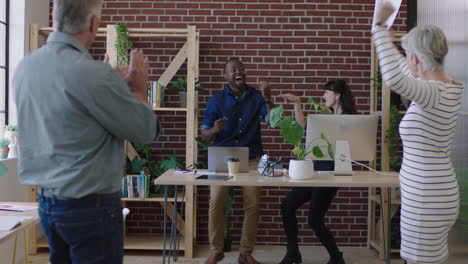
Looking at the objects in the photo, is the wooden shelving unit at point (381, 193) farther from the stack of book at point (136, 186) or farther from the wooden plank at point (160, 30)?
the stack of book at point (136, 186)

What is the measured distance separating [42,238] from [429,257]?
384 centimetres

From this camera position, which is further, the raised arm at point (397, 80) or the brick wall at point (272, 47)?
the brick wall at point (272, 47)

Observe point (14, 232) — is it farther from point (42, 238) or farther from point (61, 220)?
point (42, 238)

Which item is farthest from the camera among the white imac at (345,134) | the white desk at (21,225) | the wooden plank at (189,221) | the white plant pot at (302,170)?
the wooden plank at (189,221)

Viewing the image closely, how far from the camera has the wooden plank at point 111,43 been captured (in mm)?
4879

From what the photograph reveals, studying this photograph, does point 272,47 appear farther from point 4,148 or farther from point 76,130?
point 76,130

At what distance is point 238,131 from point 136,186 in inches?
40.8

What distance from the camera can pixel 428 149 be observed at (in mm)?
2350

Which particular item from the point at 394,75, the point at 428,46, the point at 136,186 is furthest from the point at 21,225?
the point at 136,186

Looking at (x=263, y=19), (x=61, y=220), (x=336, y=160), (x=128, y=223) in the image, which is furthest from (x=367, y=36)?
(x=61, y=220)

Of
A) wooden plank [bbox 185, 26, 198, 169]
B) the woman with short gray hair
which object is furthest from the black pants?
the woman with short gray hair

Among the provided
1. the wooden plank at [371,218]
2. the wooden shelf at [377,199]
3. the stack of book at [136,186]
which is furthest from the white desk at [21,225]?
the wooden plank at [371,218]

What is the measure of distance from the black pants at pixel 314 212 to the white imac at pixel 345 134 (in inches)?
21.6

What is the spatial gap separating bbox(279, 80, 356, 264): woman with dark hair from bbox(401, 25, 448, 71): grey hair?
2049 mm
